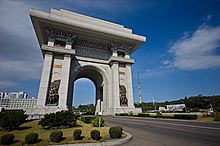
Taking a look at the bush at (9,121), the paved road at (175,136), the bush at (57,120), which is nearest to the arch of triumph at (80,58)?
the bush at (9,121)

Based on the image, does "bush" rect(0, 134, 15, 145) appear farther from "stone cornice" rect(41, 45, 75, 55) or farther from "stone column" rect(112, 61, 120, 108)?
"stone column" rect(112, 61, 120, 108)

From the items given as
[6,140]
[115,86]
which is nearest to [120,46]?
[115,86]

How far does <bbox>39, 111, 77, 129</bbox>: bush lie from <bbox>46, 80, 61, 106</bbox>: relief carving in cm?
1202

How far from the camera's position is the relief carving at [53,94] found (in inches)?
853

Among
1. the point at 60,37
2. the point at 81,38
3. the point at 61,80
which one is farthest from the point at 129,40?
the point at 61,80

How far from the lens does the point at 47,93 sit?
2202 cm

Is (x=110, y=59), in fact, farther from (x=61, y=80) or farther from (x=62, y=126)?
(x=62, y=126)

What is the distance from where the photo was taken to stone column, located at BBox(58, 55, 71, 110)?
2239cm

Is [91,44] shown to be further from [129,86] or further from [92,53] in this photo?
[129,86]

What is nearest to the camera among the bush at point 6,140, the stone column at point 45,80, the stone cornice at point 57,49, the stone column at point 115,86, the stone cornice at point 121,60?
the bush at point 6,140

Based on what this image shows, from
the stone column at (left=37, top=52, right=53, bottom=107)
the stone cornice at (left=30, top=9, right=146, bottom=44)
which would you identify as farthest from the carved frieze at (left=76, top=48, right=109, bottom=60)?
the stone column at (left=37, top=52, right=53, bottom=107)

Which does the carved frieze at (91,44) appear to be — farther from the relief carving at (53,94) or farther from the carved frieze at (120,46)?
the relief carving at (53,94)

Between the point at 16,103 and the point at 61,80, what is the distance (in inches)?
2990

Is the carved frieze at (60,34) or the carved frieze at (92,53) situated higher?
the carved frieze at (60,34)
